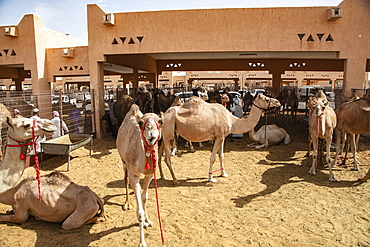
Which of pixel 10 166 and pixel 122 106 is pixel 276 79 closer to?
pixel 122 106

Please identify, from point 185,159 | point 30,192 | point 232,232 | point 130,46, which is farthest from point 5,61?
point 232,232

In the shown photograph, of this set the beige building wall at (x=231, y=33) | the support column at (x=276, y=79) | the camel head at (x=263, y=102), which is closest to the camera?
the camel head at (x=263, y=102)

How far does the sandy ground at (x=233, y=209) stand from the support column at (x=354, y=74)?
2811mm

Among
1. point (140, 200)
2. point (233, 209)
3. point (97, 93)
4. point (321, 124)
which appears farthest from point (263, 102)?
point (97, 93)

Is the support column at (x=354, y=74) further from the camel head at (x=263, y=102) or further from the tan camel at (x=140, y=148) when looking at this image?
the tan camel at (x=140, y=148)

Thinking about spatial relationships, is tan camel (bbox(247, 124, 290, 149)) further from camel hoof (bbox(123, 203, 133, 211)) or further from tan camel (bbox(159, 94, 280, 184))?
camel hoof (bbox(123, 203, 133, 211))

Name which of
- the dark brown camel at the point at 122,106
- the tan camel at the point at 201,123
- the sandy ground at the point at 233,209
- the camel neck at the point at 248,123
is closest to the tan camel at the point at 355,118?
the sandy ground at the point at 233,209

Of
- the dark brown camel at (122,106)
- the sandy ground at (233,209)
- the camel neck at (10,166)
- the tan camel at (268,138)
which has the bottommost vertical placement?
the sandy ground at (233,209)

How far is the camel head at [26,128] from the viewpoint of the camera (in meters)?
4.08

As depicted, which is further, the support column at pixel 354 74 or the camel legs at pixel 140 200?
the support column at pixel 354 74

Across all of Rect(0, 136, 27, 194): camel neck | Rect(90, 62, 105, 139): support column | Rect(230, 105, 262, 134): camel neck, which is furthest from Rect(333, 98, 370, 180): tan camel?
Rect(90, 62, 105, 139): support column

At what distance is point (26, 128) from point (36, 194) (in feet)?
3.70

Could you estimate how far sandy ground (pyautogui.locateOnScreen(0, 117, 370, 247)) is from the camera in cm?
420

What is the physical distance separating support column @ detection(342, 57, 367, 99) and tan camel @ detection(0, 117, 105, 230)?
9.81 metres
